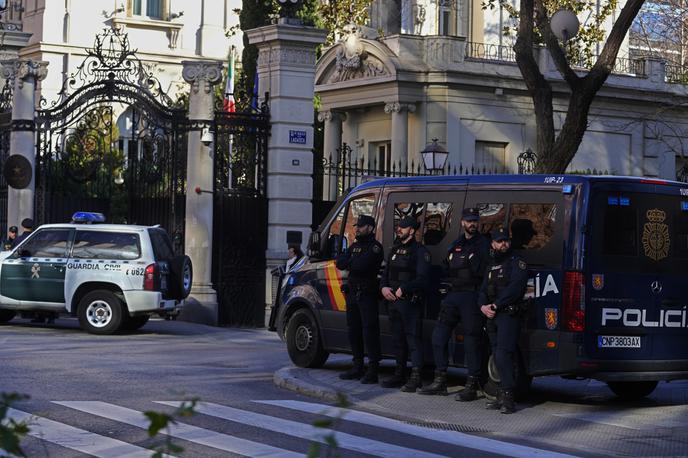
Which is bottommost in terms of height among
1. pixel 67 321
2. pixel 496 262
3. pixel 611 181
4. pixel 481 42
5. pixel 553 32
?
pixel 67 321

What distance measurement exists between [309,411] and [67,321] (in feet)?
38.7

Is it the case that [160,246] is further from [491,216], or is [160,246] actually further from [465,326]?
[465,326]

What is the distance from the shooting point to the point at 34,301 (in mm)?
19578

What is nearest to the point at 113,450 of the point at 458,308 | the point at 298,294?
the point at 458,308

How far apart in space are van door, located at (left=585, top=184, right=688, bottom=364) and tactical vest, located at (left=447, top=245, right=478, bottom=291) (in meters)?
1.12

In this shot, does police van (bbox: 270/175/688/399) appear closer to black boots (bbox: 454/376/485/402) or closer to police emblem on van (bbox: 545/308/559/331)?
police emblem on van (bbox: 545/308/559/331)

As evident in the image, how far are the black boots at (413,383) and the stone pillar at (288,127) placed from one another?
31.6 feet

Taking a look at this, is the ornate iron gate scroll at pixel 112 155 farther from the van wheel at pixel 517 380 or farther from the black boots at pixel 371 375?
the van wheel at pixel 517 380

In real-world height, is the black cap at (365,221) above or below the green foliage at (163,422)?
above

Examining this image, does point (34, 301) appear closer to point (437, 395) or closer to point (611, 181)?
point (437, 395)

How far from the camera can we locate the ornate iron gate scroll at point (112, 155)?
75.5ft

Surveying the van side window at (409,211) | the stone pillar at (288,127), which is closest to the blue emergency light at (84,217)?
the stone pillar at (288,127)

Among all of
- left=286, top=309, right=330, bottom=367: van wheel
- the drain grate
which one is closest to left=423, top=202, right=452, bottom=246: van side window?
left=286, top=309, right=330, bottom=367: van wheel

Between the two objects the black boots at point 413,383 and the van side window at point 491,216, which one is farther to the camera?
the black boots at point 413,383
